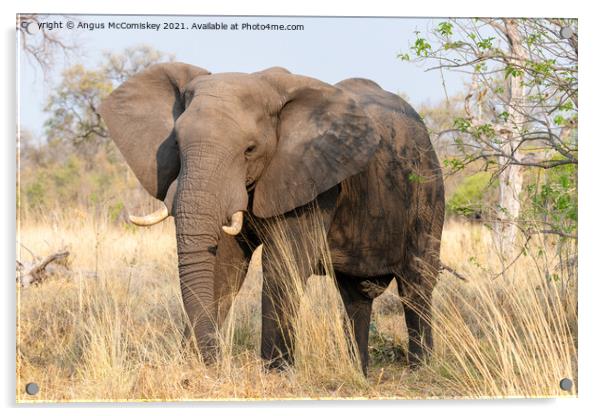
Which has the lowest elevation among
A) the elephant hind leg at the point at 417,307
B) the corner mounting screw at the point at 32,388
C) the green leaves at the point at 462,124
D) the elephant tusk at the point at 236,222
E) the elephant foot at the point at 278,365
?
the corner mounting screw at the point at 32,388

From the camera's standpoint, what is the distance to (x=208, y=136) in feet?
20.4

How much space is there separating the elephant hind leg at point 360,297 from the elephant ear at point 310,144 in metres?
1.29

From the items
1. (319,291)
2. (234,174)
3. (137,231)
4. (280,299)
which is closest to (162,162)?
(234,174)

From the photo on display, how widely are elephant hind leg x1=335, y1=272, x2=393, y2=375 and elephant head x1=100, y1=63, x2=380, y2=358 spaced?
4.52 ft

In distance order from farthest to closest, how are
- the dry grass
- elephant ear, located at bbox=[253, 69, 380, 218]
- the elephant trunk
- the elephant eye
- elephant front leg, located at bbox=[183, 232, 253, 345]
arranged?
elephant front leg, located at bbox=[183, 232, 253, 345], elephant ear, located at bbox=[253, 69, 380, 218], the elephant eye, the dry grass, the elephant trunk

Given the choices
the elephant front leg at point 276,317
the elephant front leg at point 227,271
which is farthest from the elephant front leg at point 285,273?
the elephant front leg at point 227,271

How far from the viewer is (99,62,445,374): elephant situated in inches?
247

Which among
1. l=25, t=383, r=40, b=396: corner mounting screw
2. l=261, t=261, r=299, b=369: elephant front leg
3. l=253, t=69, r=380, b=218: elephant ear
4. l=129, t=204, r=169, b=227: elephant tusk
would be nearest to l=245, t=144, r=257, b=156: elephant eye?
l=253, t=69, r=380, b=218: elephant ear

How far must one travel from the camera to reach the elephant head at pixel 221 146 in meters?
6.20

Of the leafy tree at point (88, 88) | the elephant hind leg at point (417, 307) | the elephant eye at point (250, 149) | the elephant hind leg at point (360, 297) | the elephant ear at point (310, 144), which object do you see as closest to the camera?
the elephant eye at point (250, 149)

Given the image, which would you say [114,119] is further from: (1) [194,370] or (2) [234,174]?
(1) [194,370]

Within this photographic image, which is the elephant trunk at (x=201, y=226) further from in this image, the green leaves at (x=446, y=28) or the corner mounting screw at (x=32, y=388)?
Result: the green leaves at (x=446, y=28)

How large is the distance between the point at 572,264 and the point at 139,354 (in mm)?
3027

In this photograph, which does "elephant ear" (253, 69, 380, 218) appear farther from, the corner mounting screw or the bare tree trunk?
the corner mounting screw
